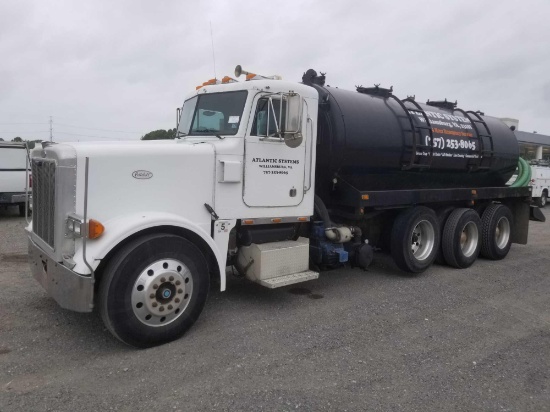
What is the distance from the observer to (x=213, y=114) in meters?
5.69

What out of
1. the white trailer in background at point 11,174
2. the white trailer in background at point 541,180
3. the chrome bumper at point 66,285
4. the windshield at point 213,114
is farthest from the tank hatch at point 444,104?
the white trailer in background at point 541,180

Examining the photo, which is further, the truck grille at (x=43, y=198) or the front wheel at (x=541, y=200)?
the front wheel at (x=541, y=200)

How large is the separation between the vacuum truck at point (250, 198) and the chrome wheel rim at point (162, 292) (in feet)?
0.04

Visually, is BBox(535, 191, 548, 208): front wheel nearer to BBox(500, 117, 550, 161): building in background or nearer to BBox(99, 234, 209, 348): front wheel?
BBox(99, 234, 209, 348): front wheel

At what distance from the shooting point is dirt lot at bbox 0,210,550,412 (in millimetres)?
3562

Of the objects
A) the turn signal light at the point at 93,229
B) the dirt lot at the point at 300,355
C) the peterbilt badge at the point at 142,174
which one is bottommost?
the dirt lot at the point at 300,355

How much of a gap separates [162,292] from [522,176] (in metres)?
8.84

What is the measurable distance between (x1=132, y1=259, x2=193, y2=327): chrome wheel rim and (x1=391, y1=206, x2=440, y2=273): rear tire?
378 centimetres

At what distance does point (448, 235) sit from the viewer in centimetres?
798

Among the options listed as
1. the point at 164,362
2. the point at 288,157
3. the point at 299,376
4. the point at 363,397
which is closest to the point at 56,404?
the point at 164,362

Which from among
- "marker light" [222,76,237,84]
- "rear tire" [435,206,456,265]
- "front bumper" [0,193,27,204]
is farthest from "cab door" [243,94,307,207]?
"front bumper" [0,193,27,204]

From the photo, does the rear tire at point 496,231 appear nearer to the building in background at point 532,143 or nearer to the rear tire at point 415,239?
the rear tire at point 415,239

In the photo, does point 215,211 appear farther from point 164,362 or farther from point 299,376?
point 299,376

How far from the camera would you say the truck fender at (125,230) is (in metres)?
4.08
